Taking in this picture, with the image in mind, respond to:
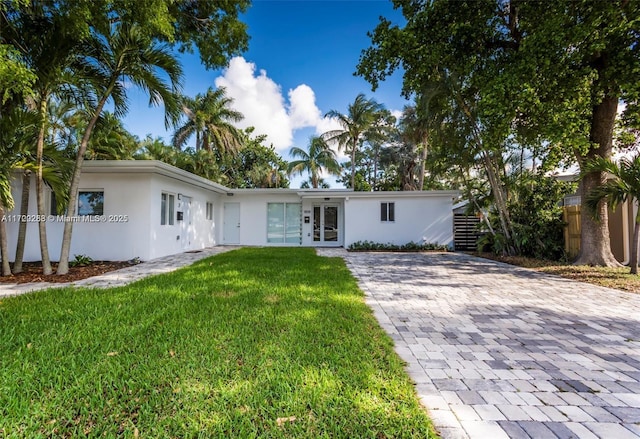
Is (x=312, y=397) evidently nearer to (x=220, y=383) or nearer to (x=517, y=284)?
(x=220, y=383)

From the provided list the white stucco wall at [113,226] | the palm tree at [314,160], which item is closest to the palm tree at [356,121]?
the palm tree at [314,160]

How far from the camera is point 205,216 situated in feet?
42.7

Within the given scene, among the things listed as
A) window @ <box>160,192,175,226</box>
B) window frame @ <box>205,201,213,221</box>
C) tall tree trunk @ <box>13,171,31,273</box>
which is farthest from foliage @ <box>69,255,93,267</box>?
window frame @ <box>205,201,213,221</box>

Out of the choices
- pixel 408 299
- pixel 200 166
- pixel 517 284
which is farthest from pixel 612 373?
pixel 200 166

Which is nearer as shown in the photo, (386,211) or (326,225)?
(386,211)

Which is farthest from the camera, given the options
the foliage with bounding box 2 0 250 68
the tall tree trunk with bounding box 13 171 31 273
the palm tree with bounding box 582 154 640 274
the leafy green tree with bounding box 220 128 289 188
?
the leafy green tree with bounding box 220 128 289 188

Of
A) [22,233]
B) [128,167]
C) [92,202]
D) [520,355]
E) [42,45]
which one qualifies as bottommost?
[520,355]

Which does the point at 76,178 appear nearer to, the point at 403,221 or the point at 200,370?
the point at 200,370

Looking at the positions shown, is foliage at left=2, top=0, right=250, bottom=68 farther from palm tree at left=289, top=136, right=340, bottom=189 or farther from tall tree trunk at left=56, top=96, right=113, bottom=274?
palm tree at left=289, top=136, right=340, bottom=189

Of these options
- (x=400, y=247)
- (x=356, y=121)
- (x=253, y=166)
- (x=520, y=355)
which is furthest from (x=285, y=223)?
(x=520, y=355)

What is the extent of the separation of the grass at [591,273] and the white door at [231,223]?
11.7 meters

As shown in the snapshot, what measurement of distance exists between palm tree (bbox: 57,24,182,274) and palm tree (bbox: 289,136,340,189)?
14.0m

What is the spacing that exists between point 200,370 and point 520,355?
3009mm

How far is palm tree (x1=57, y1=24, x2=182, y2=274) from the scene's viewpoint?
607cm
